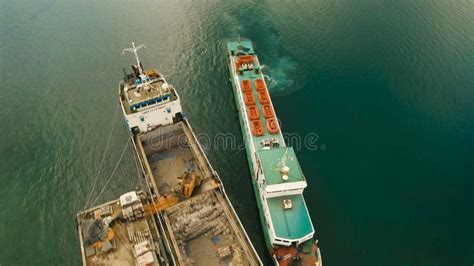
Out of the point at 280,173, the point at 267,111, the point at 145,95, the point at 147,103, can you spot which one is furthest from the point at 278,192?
the point at 145,95

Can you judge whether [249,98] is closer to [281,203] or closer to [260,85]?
[260,85]

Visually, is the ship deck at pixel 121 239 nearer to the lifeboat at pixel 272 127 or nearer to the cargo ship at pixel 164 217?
the cargo ship at pixel 164 217

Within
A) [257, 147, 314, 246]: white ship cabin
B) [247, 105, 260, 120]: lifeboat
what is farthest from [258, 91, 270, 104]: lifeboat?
[257, 147, 314, 246]: white ship cabin

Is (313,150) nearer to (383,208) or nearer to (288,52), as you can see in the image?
(383,208)

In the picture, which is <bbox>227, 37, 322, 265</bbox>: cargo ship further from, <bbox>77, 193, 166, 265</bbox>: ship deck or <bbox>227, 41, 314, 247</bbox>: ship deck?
<bbox>77, 193, 166, 265</bbox>: ship deck

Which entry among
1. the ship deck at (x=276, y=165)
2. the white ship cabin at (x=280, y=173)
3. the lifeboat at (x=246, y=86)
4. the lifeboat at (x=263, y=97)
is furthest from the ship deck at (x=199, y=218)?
the lifeboat at (x=246, y=86)

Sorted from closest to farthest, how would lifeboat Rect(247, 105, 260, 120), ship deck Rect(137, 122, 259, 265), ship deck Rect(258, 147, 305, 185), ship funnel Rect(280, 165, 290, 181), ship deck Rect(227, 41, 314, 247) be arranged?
ship deck Rect(137, 122, 259, 265), ship deck Rect(227, 41, 314, 247), ship funnel Rect(280, 165, 290, 181), ship deck Rect(258, 147, 305, 185), lifeboat Rect(247, 105, 260, 120)
